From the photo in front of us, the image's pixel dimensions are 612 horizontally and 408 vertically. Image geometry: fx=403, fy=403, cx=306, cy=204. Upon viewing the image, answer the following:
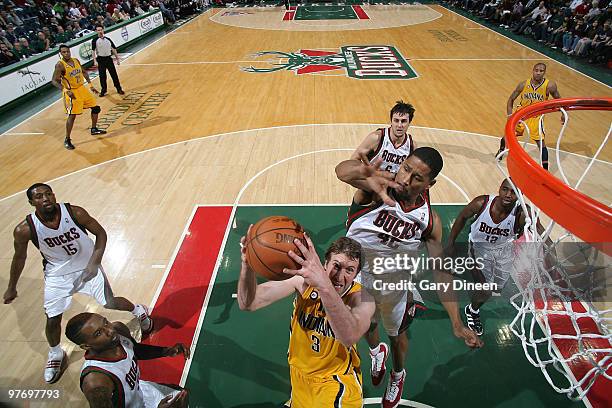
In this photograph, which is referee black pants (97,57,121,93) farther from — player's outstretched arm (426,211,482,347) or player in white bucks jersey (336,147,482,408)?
player's outstretched arm (426,211,482,347)

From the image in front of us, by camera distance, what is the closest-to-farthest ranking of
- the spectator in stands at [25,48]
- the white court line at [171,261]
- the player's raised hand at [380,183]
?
the player's raised hand at [380,183] < the white court line at [171,261] < the spectator in stands at [25,48]

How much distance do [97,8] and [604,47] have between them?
19392 millimetres

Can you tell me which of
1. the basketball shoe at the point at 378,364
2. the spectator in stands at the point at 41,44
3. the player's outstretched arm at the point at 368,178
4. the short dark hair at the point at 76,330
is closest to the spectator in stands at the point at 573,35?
the player's outstretched arm at the point at 368,178

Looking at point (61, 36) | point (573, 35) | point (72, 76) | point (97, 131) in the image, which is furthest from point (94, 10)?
point (573, 35)

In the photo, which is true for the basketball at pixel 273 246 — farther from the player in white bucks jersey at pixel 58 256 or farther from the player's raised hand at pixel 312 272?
the player in white bucks jersey at pixel 58 256

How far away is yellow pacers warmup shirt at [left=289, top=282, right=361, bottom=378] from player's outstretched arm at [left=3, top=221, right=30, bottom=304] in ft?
8.13

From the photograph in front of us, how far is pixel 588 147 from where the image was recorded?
7430 mm

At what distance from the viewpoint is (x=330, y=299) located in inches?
76.3

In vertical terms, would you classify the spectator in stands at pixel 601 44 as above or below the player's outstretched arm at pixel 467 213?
below

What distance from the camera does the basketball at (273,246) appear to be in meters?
2.27

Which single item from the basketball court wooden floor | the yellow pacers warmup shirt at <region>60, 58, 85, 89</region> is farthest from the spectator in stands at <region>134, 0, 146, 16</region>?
the yellow pacers warmup shirt at <region>60, 58, 85, 89</region>

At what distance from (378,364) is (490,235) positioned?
5.20ft

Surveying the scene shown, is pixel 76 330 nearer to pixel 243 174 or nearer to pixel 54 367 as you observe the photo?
pixel 54 367

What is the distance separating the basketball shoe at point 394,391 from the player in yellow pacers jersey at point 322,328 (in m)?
0.79
